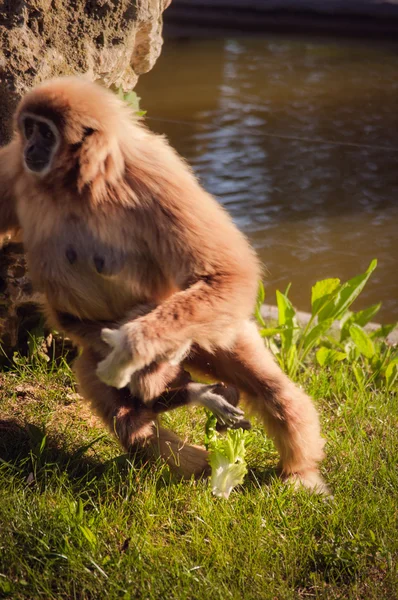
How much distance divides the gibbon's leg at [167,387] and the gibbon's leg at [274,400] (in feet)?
0.39

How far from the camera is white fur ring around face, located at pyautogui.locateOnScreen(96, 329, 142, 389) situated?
2957 millimetres

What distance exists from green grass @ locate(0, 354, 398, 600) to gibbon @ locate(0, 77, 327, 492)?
23 centimetres

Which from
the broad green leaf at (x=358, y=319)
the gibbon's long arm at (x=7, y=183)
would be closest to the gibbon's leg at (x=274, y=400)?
the gibbon's long arm at (x=7, y=183)

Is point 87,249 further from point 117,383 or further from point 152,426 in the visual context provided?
point 152,426

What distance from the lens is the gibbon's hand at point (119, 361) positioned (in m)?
2.95

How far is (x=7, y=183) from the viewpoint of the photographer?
11.6 ft

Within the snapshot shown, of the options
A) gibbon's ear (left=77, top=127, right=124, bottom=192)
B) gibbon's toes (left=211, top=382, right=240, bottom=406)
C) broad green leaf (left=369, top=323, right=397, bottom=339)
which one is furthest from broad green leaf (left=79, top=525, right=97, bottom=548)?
broad green leaf (left=369, top=323, right=397, bottom=339)

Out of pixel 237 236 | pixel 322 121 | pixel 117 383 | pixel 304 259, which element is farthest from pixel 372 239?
pixel 117 383

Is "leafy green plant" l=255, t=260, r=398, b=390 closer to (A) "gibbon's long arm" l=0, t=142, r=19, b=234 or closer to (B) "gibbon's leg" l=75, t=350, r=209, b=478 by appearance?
(B) "gibbon's leg" l=75, t=350, r=209, b=478

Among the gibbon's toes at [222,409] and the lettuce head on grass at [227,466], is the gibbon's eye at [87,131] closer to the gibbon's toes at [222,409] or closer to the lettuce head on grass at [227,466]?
the gibbon's toes at [222,409]

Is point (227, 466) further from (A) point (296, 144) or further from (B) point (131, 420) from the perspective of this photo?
(A) point (296, 144)

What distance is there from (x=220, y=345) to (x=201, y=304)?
0.87ft

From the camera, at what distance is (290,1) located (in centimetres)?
1616

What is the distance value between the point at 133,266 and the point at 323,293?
2.05m
